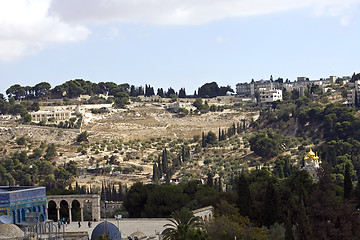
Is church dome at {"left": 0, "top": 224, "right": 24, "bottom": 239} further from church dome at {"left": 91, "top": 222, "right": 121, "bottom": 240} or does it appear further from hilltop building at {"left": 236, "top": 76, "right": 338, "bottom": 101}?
hilltop building at {"left": 236, "top": 76, "right": 338, "bottom": 101}

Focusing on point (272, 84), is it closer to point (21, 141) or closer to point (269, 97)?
point (269, 97)

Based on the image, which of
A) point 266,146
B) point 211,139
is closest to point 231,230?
point 266,146

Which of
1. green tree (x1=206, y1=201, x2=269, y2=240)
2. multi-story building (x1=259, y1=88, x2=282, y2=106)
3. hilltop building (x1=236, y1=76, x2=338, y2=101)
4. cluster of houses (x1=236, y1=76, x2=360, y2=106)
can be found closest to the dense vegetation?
green tree (x1=206, y1=201, x2=269, y2=240)

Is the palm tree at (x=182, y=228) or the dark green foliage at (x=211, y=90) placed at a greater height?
the dark green foliage at (x=211, y=90)

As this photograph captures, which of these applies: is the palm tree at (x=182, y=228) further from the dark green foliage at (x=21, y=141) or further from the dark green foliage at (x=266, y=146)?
the dark green foliage at (x=21, y=141)

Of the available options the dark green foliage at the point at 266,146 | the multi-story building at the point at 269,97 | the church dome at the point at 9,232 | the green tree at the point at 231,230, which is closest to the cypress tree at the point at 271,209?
the green tree at the point at 231,230

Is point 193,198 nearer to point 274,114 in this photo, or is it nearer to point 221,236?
point 221,236

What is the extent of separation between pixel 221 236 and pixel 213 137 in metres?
63.0

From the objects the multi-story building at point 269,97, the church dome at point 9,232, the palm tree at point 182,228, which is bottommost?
the church dome at point 9,232

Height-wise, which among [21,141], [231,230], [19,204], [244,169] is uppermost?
[19,204]

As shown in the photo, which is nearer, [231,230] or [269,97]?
[231,230]


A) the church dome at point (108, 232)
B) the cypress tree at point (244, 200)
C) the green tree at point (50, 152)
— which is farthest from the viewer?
the green tree at point (50, 152)

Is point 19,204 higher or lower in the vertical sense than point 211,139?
higher

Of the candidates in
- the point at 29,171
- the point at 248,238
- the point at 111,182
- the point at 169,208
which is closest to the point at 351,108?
the point at 111,182
